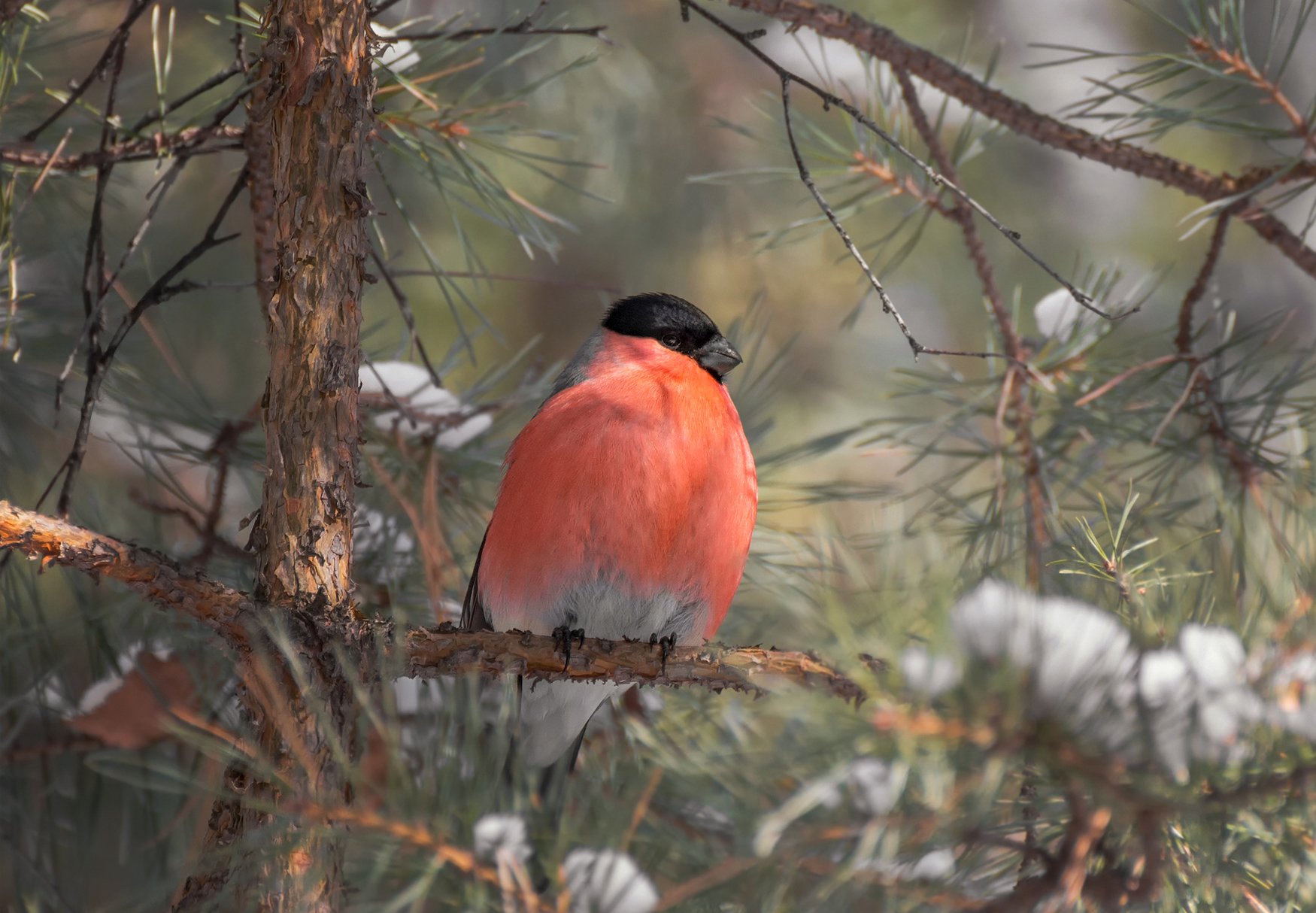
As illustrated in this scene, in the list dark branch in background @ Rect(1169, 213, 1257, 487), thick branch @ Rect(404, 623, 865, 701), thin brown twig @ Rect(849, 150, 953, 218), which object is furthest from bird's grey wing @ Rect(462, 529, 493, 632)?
dark branch in background @ Rect(1169, 213, 1257, 487)

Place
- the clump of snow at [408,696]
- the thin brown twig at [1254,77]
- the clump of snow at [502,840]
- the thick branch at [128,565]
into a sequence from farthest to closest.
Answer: the clump of snow at [408,696] → the thin brown twig at [1254,77] → the thick branch at [128,565] → the clump of snow at [502,840]

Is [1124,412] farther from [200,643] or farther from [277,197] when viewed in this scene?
[200,643]

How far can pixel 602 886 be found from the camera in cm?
101

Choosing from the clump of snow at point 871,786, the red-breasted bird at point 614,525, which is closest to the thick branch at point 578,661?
the clump of snow at point 871,786

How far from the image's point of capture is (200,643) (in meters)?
1.98

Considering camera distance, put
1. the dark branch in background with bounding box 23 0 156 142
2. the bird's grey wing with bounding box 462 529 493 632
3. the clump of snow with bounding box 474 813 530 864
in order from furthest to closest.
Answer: the bird's grey wing with bounding box 462 529 493 632, the dark branch in background with bounding box 23 0 156 142, the clump of snow with bounding box 474 813 530 864

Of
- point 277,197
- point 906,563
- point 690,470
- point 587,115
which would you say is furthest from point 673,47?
point 906,563

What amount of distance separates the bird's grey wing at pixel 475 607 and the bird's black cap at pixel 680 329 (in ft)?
1.82

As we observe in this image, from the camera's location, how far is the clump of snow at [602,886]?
3.31ft

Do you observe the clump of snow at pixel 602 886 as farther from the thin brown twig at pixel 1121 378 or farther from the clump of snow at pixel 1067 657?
the thin brown twig at pixel 1121 378

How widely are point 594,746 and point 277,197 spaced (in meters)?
1.29

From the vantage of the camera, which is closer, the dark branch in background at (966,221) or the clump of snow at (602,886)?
the clump of snow at (602,886)

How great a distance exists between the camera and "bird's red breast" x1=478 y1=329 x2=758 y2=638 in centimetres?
199

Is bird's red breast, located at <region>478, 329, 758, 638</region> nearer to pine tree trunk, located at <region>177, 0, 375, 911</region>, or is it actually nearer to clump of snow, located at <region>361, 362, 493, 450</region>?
clump of snow, located at <region>361, 362, 493, 450</region>
